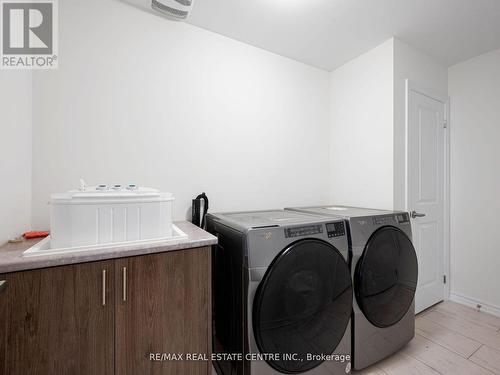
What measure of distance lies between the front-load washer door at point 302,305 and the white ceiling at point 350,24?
64.4 inches

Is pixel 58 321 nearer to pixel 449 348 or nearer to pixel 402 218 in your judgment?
pixel 402 218

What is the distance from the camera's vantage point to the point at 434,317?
2.10 metres

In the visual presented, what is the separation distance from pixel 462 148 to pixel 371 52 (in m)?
1.40

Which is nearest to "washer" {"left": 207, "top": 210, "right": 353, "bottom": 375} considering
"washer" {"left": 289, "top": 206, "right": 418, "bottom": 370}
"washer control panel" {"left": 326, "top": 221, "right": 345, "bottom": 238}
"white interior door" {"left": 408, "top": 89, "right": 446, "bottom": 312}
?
"washer control panel" {"left": 326, "top": 221, "right": 345, "bottom": 238}

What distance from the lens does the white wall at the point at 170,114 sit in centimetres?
138

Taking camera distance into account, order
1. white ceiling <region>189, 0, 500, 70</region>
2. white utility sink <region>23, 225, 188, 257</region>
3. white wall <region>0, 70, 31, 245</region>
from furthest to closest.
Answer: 1. white ceiling <region>189, 0, 500, 70</region>
2. white wall <region>0, 70, 31, 245</region>
3. white utility sink <region>23, 225, 188, 257</region>

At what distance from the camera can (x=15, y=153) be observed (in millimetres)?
→ 1161

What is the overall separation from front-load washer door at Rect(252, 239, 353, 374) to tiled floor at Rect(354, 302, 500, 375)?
1.78 feet

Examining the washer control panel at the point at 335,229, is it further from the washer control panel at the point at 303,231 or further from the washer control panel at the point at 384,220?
the washer control panel at the point at 384,220

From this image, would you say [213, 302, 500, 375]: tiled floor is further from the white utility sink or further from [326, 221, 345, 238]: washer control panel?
the white utility sink

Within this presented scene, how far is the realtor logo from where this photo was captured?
1.20m

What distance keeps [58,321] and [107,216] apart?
42 cm

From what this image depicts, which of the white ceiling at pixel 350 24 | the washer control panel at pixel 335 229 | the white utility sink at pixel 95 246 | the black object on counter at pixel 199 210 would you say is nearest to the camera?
the white utility sink at pixel 95 246

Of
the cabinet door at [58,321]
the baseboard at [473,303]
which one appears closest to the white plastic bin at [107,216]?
the cabinet door at [58,321]
